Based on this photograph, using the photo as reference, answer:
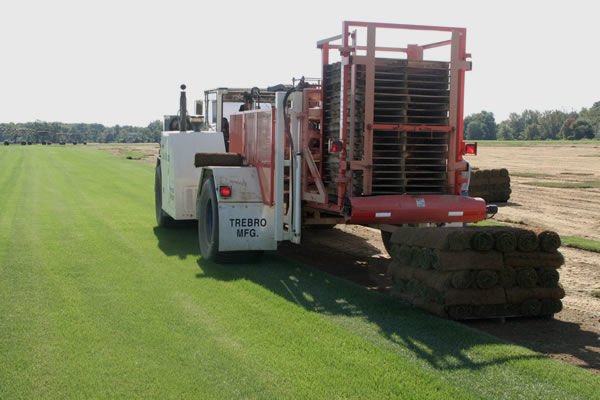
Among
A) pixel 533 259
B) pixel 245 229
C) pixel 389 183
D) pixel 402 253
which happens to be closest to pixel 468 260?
pixel 533 259

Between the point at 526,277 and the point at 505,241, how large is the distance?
1.49ft

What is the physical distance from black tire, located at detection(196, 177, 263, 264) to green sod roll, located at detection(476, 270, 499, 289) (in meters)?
4.00

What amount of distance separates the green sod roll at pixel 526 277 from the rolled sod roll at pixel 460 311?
0.60m

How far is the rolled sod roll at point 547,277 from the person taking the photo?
25.1ft

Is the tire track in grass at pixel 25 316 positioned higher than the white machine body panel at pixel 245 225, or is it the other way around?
the white machine body panel at pixel 245 225

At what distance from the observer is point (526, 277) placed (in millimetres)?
7562

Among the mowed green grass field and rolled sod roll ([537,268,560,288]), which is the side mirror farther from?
rolled sod roll ([537,268,560,288])

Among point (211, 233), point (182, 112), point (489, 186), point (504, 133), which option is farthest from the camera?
point (504, 133)

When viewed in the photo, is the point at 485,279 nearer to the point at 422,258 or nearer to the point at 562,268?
the point at 422,258

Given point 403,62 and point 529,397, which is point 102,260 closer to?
point 403,62

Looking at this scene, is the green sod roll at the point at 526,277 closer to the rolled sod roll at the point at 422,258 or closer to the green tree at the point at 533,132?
the rolled sod roll at the point at 422,258

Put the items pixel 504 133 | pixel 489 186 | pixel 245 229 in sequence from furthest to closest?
pixel 504 133 < pixel 489 186 < pixel 245 229

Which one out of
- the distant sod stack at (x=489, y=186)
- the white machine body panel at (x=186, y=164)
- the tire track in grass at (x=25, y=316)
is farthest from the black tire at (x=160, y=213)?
the distant sod stack at (x=489, y=186)

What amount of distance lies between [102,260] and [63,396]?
18.3ft
